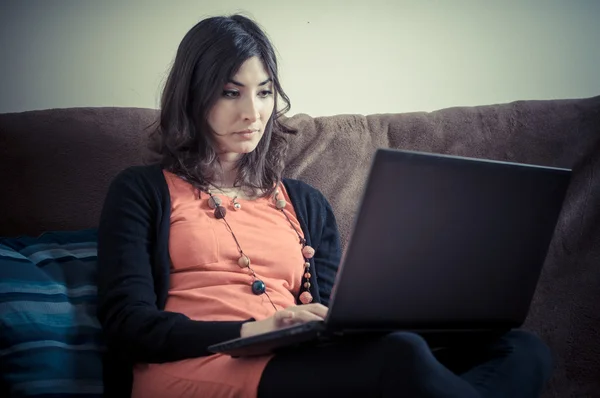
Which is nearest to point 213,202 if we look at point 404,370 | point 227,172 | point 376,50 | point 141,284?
point 227,172

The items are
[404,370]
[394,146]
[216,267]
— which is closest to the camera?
[404,370]

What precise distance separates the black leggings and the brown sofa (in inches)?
15.4

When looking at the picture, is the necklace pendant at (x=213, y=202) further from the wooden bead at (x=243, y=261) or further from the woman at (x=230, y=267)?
the wooden bead at (x=243, y=261)

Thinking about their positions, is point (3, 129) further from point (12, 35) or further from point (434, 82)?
point (434, 82)

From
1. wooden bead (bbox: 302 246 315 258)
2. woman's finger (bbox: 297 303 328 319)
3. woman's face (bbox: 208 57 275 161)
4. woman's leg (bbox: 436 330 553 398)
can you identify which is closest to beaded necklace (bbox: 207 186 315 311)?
wooden bead (bbox: 302 246 315 258)

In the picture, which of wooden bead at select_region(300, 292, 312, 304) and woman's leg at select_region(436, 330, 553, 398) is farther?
wooden bead at select_region(300, 292, 312, 304)

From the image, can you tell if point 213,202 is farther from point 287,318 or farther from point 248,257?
point 287,318

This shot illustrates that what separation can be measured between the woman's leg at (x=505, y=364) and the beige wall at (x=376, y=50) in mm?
995

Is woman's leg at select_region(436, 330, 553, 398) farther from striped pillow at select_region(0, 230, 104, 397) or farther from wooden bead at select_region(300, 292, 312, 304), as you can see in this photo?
striped pillow at select_region(0, 230, 104, 397)

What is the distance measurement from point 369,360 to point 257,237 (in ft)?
1.51

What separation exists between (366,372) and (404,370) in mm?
60

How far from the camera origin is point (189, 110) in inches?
51.9

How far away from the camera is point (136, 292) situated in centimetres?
106

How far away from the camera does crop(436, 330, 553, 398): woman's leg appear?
87 centimetres
